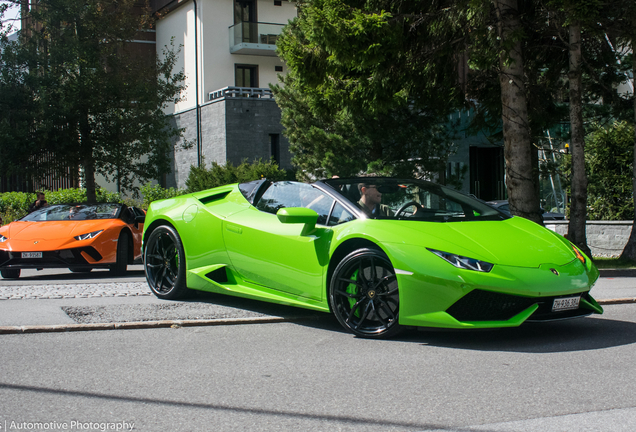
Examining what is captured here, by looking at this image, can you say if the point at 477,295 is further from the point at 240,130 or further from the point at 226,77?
the point at 226,77

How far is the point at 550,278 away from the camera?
5.30m

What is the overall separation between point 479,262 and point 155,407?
103 inches

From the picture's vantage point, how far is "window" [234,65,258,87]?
119ft

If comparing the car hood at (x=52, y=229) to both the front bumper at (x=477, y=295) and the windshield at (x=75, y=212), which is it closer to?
the windshield at (x=75, y=212)

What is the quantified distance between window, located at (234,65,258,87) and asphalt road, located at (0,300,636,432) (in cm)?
3147

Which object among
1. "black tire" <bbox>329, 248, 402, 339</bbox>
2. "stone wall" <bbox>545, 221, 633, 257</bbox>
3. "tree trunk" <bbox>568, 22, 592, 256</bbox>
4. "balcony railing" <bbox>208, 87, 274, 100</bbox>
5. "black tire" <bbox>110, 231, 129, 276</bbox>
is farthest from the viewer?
"balcony railing" <bbox>208, 87, 274, 100</bbox>

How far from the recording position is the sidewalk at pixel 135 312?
629 centimetres

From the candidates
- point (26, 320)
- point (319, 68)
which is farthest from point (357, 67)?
point (26, 320)

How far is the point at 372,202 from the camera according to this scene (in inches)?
244

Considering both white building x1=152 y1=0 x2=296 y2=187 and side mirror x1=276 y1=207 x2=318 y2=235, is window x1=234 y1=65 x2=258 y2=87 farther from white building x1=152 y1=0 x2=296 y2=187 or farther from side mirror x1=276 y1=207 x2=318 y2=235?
side mirror x1=276 y1=207 x2=318 y2=235

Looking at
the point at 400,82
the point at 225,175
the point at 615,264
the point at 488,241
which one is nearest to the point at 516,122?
the point at 400,82

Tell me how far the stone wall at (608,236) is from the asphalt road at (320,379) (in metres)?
11.6

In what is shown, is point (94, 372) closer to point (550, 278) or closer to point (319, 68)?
point (550, 278)

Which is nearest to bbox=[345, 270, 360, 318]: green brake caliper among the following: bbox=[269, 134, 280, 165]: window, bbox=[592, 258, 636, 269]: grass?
bbox=[592, 258, 636, 269]: grass
